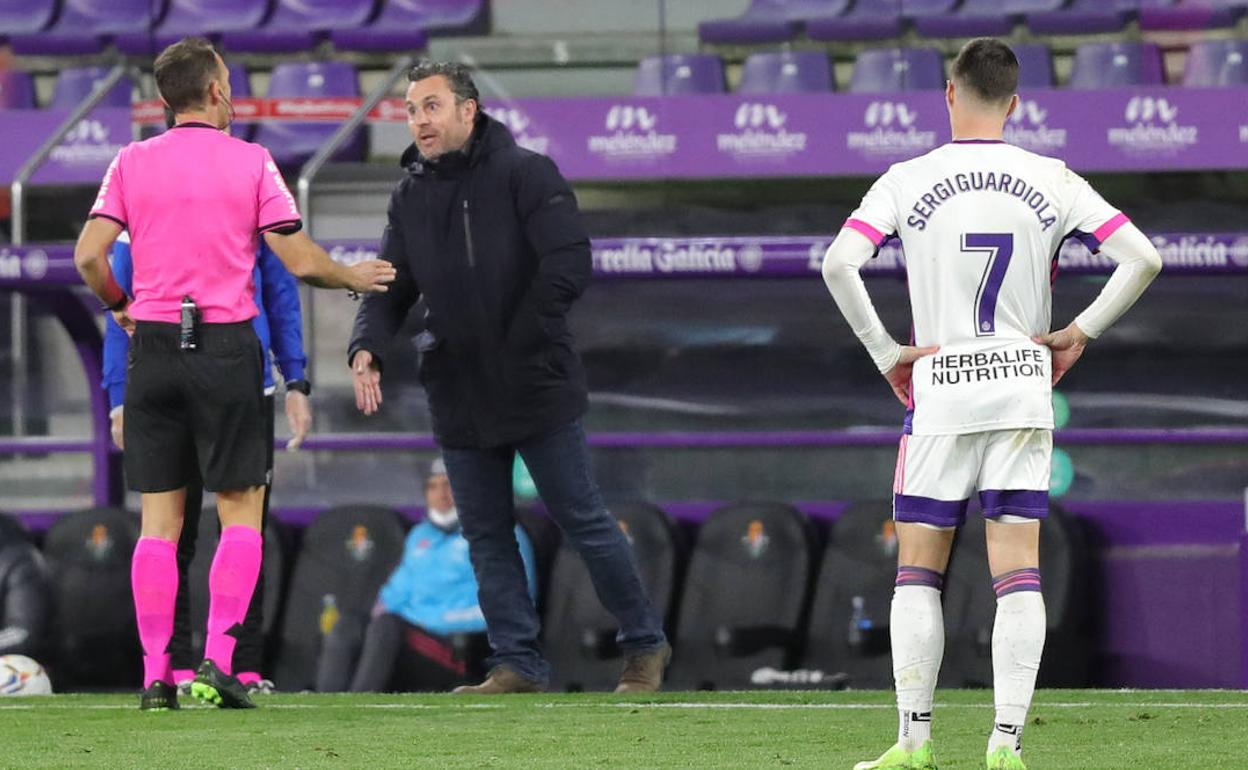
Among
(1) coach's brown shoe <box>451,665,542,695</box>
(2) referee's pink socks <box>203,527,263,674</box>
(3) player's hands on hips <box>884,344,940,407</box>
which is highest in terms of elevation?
(3) player's hands on hips <box>884,344,940,407</box>

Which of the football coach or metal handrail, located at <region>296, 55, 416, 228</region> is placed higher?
metal handrail, located at <region>296, 55, 416, 228</region>

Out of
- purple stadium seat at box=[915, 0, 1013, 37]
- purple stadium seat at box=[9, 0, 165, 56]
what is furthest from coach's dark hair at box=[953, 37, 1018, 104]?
purple stadium seat at box=[9, 0, 165, 56]

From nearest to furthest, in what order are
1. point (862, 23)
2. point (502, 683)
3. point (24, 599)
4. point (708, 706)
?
1. point (708, 706)
2. point (502, 683)
3. point (24, 599)
4. point (862, 23)

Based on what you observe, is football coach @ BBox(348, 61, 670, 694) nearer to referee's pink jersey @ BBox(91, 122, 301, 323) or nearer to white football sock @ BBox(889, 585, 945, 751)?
referee's pink jersey @ BBox(91, 122, 301, 323)

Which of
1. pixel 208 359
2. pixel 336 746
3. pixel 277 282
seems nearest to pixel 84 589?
pixel 277 282

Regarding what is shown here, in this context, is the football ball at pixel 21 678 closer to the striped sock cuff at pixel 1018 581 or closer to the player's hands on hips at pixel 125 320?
the player's hands on hips at pixel 125 320

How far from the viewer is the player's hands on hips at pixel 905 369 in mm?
4328

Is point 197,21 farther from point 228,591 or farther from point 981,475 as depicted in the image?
point 981,475

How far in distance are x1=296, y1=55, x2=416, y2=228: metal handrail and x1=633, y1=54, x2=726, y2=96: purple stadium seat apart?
1242 mm

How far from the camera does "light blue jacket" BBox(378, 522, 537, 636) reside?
8500mm

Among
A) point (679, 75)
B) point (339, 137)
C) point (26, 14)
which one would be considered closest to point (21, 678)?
point (339, 137)

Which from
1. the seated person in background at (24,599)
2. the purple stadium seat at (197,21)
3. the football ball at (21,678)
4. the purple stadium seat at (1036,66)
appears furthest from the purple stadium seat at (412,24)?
the football ball at (21,678)

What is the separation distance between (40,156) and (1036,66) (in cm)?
503

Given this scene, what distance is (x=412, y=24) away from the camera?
41.2 ft
